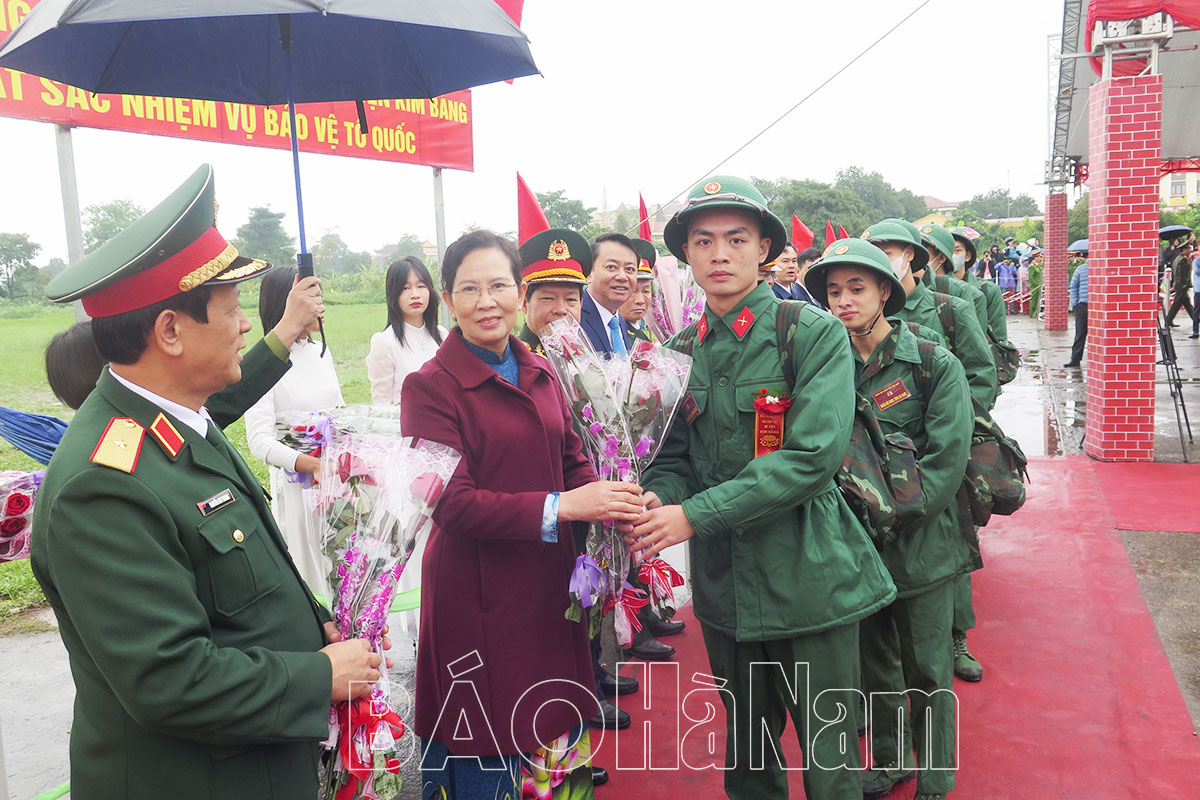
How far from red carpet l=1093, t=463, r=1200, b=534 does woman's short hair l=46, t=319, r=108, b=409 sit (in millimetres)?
5857

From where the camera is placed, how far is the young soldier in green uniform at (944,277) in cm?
502

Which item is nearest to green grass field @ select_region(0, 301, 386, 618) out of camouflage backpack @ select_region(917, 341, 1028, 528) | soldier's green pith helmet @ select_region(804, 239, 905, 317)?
soldier's green pith helmet @ select_region(804, 239, 905, 317)

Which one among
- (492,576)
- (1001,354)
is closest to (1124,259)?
(1001,354)

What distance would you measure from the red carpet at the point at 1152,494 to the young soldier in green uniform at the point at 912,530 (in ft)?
11.4

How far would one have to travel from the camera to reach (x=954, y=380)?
2.78 meters

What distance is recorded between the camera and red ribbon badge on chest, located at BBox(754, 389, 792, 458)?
7.25 feet

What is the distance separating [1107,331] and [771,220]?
6189 millimetres

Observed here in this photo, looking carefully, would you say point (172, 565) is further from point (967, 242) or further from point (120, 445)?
point (967, 242)

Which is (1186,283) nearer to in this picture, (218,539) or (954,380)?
(954,380)

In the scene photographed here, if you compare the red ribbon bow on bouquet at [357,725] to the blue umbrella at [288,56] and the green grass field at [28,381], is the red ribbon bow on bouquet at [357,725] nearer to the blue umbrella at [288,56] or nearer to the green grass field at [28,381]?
the blue umbrella at [288,56]

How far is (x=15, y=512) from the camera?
194 centimetres

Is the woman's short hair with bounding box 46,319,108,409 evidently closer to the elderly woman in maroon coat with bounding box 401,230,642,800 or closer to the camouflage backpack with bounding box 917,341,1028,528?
the elderly woman in maroon coat with bounding box 401,230,642,800

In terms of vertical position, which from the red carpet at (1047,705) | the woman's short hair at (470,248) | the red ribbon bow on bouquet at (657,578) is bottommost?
the red carpet at (1047,705)

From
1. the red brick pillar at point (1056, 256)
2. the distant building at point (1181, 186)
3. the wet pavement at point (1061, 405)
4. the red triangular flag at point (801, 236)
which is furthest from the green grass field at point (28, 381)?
the distant building at point (1181, 186)
